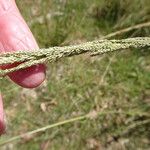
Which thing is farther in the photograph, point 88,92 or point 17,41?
point 88,92

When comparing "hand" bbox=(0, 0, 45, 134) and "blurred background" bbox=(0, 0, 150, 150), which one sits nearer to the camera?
"hand" bbox=(0, 0, 45, 134)

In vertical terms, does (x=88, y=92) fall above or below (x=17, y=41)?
below

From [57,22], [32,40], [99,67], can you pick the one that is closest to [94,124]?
[99,67]

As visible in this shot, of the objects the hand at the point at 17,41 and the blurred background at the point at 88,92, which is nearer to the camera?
the hand at the point at 17,41

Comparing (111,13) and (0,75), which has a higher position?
(111,13)

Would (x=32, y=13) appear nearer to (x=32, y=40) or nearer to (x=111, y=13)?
(x=111, y=13)
